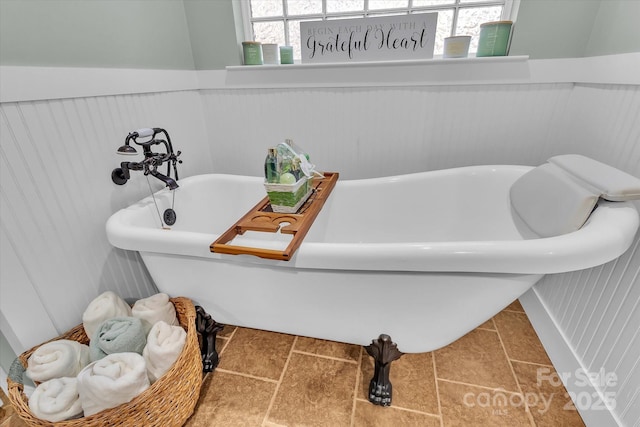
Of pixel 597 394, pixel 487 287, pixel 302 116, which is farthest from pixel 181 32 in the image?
pixel 597 394

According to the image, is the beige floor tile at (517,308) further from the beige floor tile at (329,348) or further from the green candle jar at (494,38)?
the green candle jar at (494,38)

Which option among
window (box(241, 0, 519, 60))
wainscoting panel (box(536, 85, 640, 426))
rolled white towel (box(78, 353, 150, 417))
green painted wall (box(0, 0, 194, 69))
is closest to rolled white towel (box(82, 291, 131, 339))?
rolled white towel (box(78, 353, 150, 417))

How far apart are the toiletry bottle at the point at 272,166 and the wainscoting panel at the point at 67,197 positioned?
24.0 inches

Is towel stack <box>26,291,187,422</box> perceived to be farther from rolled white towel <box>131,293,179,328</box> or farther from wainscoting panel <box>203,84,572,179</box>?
wainscoting panel <box>203,84,572,179</box>

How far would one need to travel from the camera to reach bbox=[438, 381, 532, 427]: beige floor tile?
37.9 inches

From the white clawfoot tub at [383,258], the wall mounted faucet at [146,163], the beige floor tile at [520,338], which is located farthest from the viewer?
the beige floor tile at [520,338]

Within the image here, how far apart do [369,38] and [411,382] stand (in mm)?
1468

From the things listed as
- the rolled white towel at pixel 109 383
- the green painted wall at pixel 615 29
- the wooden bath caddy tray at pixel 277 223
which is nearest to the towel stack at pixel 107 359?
the rolled white towel at pixel 109 383

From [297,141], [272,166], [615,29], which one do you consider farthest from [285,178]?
[615,29]

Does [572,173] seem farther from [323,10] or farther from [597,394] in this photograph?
[323,10]

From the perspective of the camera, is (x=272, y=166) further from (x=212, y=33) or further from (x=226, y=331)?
(x=212, y=33)

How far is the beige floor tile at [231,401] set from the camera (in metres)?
0.99

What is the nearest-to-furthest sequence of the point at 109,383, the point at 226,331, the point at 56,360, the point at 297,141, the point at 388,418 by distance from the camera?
1. the point at 109,383
2. the point at 56,360
3. the point at 388,418
4. the point at 226,331
5. the point at 297,141

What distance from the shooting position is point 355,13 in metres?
1.50
